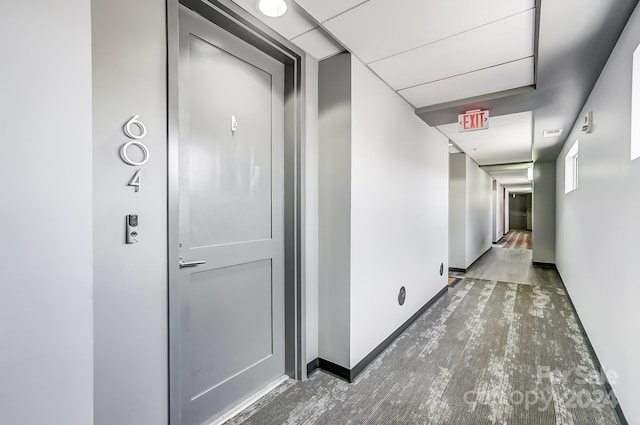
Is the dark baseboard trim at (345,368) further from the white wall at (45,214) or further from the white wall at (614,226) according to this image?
the white wall at (45,214)

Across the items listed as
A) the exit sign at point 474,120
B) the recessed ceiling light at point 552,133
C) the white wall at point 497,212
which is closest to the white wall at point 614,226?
the exit sign at point 474,120

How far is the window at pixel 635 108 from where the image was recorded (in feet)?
5.38

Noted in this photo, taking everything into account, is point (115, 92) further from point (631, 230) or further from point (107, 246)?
point (631, 230)

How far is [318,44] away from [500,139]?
396 centimetres

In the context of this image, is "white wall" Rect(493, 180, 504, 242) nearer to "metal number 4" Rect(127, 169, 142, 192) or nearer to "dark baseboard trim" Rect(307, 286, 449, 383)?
"dark baseboard trim" Rect(307, 286, 449, 383)

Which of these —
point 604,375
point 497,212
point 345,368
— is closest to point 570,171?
point 604,375

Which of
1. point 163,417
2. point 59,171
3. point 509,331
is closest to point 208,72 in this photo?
point 59,171

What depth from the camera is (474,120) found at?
10.6 ft

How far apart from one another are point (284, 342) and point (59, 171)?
191 centimetres

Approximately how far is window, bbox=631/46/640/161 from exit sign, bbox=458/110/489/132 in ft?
4.99

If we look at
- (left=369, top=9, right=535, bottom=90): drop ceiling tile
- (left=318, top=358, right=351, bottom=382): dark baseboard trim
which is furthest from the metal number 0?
(left=318, top=358, right=351, bottom=382): dark baseboard trim

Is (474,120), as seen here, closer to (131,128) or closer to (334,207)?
(334,207)

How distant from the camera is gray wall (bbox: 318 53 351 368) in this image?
2.30 metres

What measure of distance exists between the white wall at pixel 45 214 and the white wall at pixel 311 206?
4.90ft
